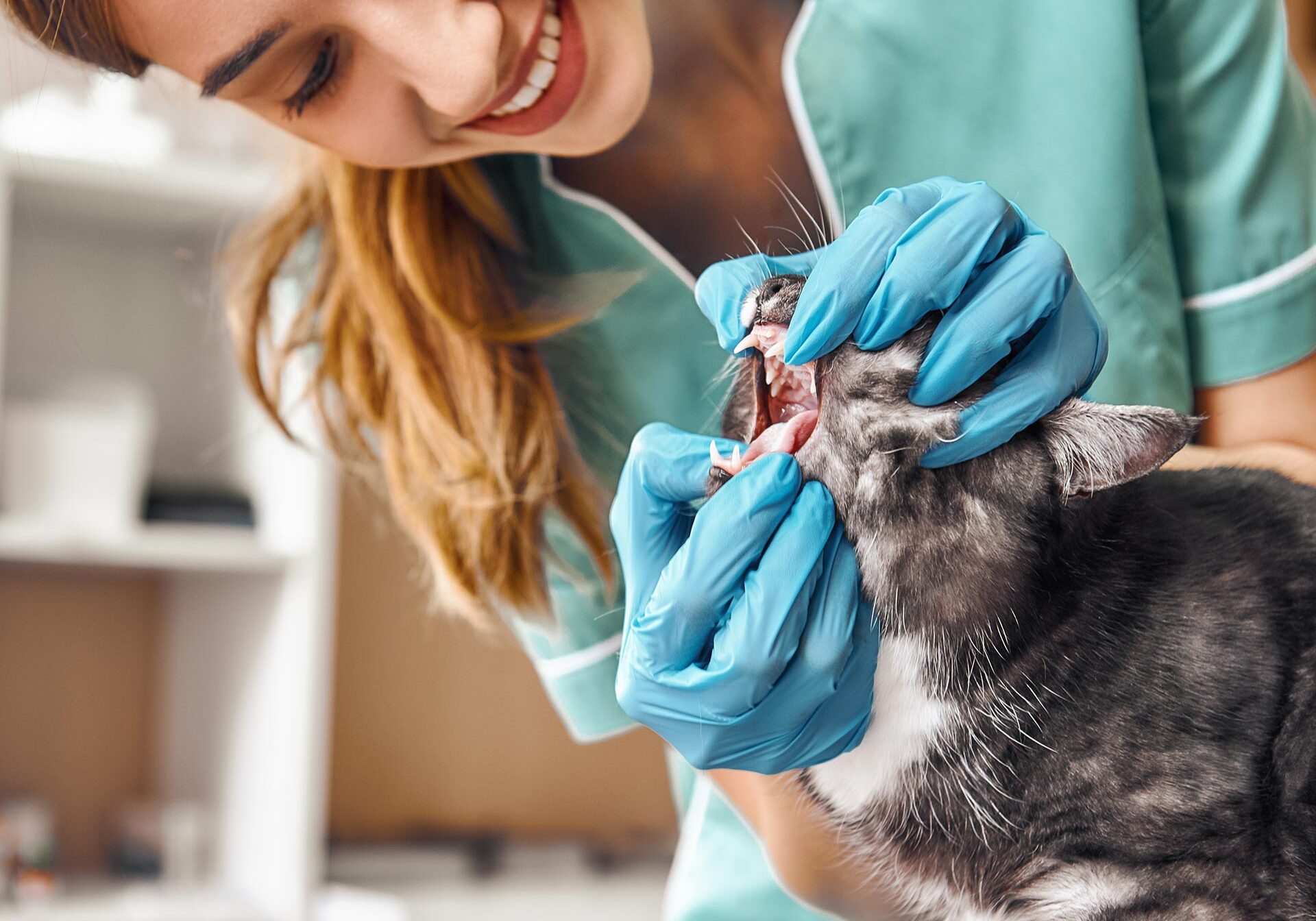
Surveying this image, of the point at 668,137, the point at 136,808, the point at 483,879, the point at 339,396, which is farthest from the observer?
the point at 483,879

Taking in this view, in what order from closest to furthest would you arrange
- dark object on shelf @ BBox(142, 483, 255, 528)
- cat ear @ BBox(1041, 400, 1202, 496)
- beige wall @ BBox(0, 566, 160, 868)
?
1. cat ear @ BBox(1041, 400, 1202, 496)
2. dark object on shelf @ BBox(142, 483, 255, 528)
3. beige wall @ BBox(0, 566, 160, 868)

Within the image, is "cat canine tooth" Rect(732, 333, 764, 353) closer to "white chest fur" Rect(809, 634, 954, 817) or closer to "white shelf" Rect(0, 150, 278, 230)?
"white chest fur" Rect(809, 634, 954, 817)

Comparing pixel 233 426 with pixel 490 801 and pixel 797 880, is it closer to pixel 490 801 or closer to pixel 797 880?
pixel 490 801

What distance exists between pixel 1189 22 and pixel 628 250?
393mm

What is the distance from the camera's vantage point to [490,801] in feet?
6.52

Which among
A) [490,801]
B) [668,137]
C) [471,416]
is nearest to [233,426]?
[490,801]

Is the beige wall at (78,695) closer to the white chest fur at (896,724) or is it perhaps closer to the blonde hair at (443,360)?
the blonde hair at (443,360)

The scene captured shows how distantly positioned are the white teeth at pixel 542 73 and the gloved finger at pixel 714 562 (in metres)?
0.36

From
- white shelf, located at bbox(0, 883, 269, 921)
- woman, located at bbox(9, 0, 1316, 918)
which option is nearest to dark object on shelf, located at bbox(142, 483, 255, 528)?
white shelf, located at bbox(0, 883, 269, 921)

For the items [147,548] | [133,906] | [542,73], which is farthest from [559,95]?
[133,906]

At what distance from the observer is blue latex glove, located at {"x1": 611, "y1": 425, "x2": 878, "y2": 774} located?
48 centimetres

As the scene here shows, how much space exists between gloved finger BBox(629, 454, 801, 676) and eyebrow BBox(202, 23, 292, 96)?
353 millimetres

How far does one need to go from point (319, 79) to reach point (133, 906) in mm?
1325

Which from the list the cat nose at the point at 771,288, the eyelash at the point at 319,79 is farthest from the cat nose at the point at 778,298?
the eyelash at the point at 319,79
